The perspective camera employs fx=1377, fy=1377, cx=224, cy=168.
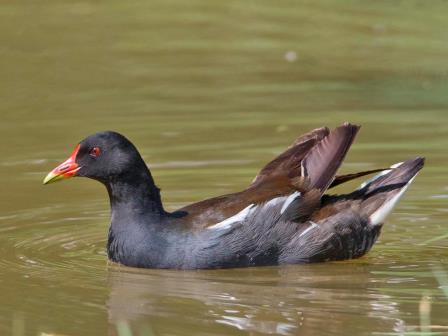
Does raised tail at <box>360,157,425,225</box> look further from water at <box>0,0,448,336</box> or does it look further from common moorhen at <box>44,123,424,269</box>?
water at <box>0,0,448,336</box>

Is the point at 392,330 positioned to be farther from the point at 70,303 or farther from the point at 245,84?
the point at 245,84

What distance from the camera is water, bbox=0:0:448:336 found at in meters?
7.21

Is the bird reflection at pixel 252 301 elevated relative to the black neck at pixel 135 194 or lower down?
lower down

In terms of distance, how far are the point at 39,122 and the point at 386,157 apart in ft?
10.5

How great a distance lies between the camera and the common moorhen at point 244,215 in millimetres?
8164

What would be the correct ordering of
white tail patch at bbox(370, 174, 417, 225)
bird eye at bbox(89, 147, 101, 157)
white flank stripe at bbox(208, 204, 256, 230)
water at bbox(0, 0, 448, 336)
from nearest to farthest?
water at bbox(0, 0, 448, 336), white flank stripe at bbox(208, 204, 256, 230), bird eye at bbox(89, 147, 101, 157), white tail patch at bbox(370, 174, 417, 225)

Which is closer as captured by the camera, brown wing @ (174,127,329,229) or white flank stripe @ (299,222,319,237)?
brown wing @ (174,127,329,229)

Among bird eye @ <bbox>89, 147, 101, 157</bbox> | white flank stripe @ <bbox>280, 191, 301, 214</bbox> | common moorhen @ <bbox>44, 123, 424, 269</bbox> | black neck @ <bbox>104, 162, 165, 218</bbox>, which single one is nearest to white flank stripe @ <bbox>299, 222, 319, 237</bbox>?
common moorhen @ <bbox>44, 123, 424, 269</bbox>

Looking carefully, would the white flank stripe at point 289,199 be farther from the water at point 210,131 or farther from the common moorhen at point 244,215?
the water at point 210,131

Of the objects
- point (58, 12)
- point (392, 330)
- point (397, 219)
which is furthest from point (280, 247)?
point (58, 12)

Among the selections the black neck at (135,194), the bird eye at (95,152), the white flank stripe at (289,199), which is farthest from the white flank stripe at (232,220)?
the bird eye at (95,152)

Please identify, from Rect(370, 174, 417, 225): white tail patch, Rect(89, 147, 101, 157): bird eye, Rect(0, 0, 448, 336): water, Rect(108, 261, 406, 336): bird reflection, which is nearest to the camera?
Rect(108, 261, 406, 336): bird reflection

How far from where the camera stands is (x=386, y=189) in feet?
28.5

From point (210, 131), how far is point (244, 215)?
339 centimetres
